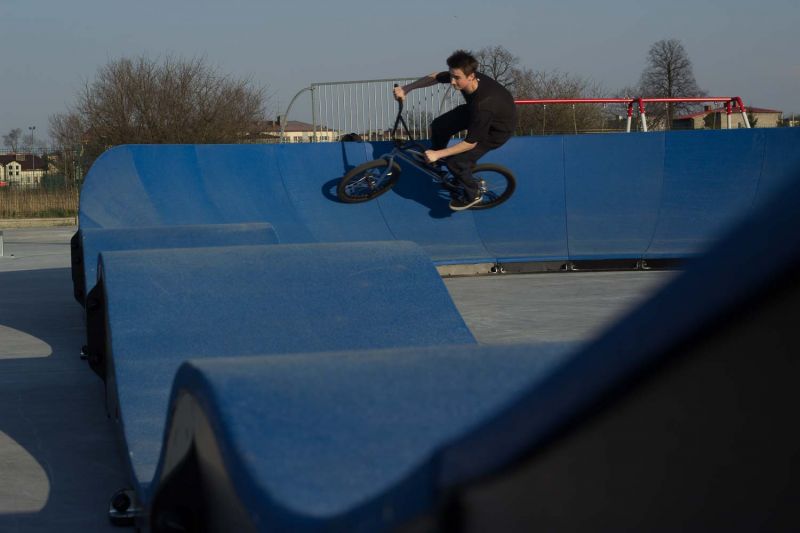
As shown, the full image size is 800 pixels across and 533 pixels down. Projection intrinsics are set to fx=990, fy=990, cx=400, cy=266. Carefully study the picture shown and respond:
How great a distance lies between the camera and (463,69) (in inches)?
376

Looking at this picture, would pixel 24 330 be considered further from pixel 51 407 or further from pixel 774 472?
pixel 774 472

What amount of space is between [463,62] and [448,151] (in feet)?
2.83

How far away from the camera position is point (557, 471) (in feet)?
2.76

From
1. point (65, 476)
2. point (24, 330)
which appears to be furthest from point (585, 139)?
point (65, 476)

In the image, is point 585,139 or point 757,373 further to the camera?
point 585,139

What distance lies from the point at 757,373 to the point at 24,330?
7.15 meters

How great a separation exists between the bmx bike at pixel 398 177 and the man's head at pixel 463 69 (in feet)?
2.56

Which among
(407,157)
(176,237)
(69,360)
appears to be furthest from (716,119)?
(69,360)

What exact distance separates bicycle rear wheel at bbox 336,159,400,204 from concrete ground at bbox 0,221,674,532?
4.06 feet

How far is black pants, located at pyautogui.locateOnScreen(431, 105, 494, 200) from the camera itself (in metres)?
9.86

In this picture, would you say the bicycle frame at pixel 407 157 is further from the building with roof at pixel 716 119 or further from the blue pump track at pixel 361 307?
the building with roof at pixel 716 119

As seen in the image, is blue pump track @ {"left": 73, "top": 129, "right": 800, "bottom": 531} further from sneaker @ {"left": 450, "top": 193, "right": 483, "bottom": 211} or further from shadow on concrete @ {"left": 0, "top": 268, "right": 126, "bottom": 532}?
sneaker @ {"left": 450, "top": 193, "right": 483, "bottom": 211}

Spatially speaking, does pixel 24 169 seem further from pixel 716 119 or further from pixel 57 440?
pixel 57 440

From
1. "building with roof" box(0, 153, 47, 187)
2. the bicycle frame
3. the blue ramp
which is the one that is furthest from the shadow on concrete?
"building with roof" box(0, 153, 47, 187)
